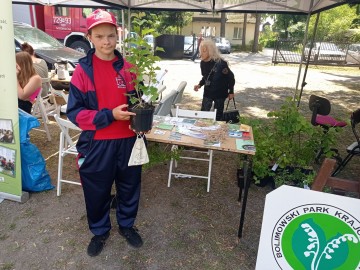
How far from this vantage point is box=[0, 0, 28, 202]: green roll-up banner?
2408mm

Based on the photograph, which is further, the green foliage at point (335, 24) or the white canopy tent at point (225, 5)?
the green foliage at point (335, 24)

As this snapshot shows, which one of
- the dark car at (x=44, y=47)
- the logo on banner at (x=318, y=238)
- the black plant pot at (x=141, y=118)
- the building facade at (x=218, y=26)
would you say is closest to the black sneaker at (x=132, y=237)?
the black plant pot at (x=141, y=118)

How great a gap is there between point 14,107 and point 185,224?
192cm

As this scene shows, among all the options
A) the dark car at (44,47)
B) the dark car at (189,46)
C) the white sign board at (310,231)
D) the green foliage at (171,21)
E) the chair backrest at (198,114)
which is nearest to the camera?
the white sign board at (310,231)

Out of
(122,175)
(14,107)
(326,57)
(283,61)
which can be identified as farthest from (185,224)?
(326,57)

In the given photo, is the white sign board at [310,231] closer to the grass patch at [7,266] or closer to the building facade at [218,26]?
the grass patch at [7,266]

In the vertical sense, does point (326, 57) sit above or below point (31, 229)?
above

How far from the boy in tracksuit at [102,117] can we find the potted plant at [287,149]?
164cm

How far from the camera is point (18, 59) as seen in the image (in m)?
3.68

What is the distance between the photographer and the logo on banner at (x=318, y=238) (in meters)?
1.68

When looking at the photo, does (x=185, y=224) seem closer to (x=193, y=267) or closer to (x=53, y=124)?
(x=193, y=267)

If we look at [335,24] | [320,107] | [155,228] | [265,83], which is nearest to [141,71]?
[155,228]

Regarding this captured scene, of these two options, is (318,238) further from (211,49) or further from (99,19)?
Result: (211,49)

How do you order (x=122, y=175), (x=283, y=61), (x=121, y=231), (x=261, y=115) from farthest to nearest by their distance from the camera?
(x=283, y=61)
(x=261, y=115)
(x=121, y=231)
(x=122, y=175)
